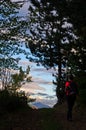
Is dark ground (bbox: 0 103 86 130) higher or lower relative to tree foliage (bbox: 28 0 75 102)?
higher

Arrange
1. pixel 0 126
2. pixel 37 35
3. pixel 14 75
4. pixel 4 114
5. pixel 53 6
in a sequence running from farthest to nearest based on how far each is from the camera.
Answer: pixel 37 35
pixel 53 6
pixel 14 75
pixel 4 114
pixel 0 126

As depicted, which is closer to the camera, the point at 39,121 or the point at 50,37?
the point at 39,121

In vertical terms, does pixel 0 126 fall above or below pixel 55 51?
above

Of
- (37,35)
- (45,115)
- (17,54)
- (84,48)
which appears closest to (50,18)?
(37,35)

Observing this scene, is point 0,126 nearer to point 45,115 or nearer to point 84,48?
point 45,115

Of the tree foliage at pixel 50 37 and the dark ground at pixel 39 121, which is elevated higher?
the dark ground at pixel 39 121

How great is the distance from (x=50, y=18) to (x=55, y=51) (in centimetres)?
328

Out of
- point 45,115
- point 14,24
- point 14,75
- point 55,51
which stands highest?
point 14,24

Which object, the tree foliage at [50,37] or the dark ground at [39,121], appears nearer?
the dark ground at [39,121]

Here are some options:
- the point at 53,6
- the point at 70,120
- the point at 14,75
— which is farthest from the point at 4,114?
the point at 53,6

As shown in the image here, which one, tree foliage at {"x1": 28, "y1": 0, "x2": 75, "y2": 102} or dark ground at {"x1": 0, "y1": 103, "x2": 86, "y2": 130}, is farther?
tree foliage at {"x1": 28, "y1": 0, "x2": 75, "y2": 102}

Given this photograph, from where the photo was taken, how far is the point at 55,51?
49.6m

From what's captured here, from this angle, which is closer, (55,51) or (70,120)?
(70,120)

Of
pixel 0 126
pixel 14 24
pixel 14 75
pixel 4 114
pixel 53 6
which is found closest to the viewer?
pixel 0 126
